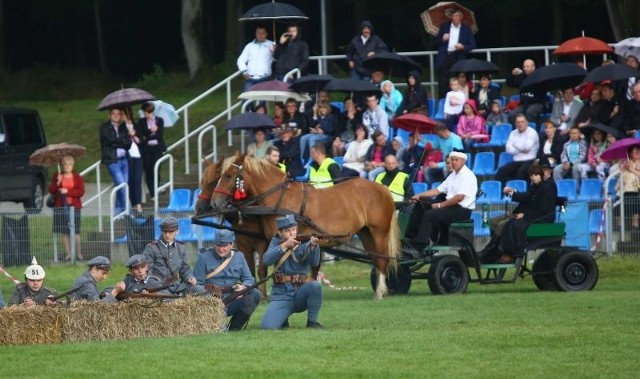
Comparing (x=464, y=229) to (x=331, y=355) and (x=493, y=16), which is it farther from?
(x=493, y=16)

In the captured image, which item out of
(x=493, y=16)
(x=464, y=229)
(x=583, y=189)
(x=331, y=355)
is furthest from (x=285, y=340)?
(x=493, y=16)

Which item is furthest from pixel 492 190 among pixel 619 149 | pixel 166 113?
pixel 166 113

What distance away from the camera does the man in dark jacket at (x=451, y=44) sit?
106 feet

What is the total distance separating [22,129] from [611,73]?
49.6ft

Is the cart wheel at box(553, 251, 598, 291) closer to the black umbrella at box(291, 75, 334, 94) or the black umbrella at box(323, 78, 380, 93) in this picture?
the black umbrella at box(323, 78, 380, 93)

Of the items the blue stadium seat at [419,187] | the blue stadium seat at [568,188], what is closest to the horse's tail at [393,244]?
the blue stadium seat at [419,187]

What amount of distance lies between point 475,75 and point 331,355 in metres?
17.9

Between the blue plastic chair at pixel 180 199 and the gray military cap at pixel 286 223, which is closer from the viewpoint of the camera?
the gray military cap at pixel 286 223

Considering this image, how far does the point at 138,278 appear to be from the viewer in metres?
18.2

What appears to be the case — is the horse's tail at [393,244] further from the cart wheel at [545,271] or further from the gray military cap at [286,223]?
the gray military cap at [286,223]

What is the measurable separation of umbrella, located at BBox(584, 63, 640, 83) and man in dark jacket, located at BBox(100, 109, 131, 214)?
342 inches

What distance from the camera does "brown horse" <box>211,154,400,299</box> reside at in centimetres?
2269

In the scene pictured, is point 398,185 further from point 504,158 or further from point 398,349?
point 398,349

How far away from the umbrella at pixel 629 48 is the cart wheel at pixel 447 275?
864 cm
